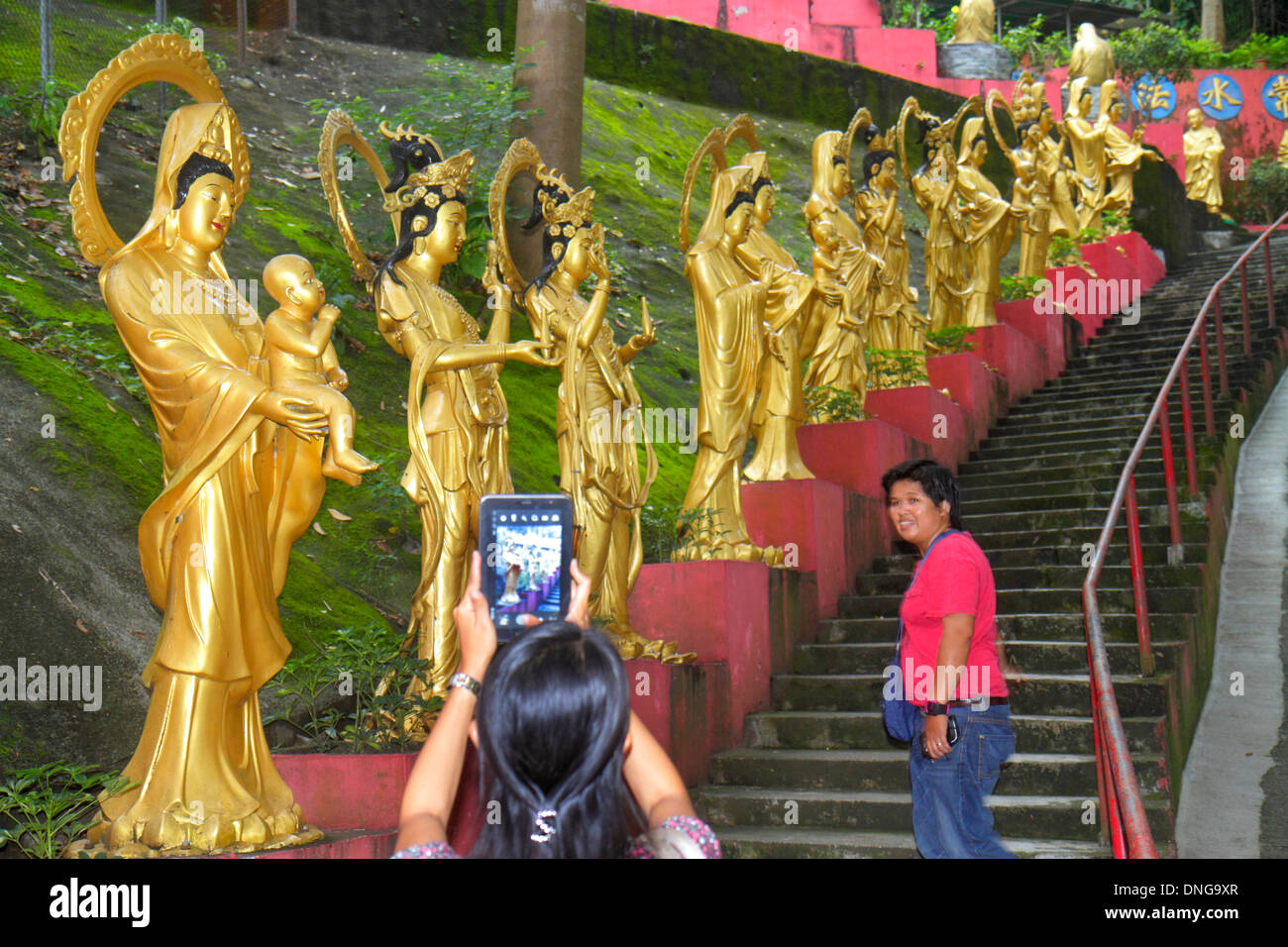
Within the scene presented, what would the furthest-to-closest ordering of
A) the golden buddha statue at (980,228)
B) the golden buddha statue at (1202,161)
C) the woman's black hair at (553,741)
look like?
the golden buddha statue at (1202,161) → the golden buddha statue at (980,228) → the woman's black hair at (553,741)

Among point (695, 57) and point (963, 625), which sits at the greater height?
point (695, 57)

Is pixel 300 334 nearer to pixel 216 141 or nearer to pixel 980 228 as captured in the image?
pixel 216 141

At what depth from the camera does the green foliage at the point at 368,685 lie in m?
4.73

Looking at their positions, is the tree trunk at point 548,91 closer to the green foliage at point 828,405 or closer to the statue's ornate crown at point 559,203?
the green foliage at point 828,405

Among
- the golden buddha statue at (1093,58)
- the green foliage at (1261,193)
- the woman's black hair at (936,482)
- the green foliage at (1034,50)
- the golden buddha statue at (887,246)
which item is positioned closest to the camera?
the woman's black hair at (936,482)

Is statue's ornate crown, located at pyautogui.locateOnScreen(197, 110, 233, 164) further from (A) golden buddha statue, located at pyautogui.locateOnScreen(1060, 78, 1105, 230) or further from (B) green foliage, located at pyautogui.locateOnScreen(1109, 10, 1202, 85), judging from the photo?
(B) green foliage, located at pyautogui.locateOnScreen(1109, 10, 1202, 85)

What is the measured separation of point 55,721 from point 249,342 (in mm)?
1884

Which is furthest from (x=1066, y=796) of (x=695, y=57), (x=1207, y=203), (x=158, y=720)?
(x=1207, y=203)

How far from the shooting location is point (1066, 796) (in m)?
5.35

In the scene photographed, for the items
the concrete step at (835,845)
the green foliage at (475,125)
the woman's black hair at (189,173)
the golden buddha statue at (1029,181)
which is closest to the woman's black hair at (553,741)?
the woman's black hair at (189,173)

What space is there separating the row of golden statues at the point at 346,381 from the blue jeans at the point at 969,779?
2023mm

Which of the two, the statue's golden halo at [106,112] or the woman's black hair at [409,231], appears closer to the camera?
the statue's golden halo at [106,112]

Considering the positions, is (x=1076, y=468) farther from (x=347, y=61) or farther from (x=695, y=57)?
(x=695, y=57)

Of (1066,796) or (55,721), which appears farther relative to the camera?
(1066,796)
